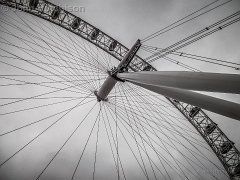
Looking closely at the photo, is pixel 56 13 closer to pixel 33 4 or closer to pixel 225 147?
pixel 33 4

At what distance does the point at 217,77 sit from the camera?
143 inches

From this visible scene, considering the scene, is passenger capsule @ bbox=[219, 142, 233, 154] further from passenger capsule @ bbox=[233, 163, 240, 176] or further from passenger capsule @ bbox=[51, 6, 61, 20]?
passenger capsule @ bbox=[51, 6, 61, 20]

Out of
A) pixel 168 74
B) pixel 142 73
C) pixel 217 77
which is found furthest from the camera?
pixel 142 73

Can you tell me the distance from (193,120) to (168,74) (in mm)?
14557

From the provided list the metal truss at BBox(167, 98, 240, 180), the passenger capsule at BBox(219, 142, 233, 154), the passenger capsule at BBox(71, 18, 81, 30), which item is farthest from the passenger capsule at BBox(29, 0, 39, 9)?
the passenger capsule at BBox(219, 142, 233, 154)

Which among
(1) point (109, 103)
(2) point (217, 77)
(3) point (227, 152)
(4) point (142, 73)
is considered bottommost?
(1) point (109, 103)

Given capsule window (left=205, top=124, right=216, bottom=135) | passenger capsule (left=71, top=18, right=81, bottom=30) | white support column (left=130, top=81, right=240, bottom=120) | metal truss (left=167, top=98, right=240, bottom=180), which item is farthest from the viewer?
→ capsule window (left=205, top=124, right=216, bottom=135)

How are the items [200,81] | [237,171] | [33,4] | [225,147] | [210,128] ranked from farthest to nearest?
[210,128] → [225,147] → [237,171] → [33,4] → [200,81]

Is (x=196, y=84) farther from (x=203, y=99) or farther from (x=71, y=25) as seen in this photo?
(x=71, y=25)

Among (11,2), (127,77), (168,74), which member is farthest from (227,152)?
(11,2)

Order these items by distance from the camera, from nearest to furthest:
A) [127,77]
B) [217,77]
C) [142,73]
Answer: [217,77] < [142,73] < [127,77]

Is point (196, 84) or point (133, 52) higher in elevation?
point (133, 52)

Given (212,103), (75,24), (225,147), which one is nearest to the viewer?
(212,103)

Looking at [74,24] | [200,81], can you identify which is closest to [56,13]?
[74,24]
